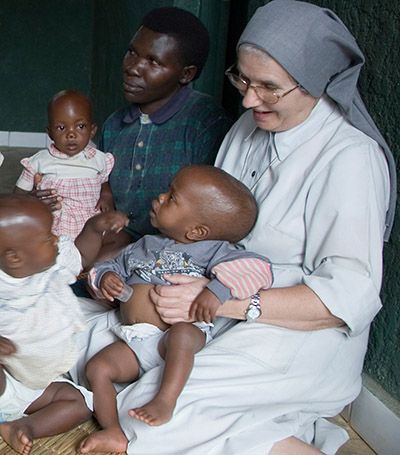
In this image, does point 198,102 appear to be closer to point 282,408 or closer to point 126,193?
point 126,193

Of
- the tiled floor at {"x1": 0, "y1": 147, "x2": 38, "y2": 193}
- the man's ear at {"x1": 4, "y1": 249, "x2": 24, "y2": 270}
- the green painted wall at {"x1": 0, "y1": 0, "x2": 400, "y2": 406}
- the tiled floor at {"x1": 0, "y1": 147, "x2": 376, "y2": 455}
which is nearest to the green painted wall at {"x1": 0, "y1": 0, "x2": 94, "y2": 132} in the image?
the green painted wall at {"x1": 0, "y1": 0, "x2": 400, "y2": 406}

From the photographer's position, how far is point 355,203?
6.64ft

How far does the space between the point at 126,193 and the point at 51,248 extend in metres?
1.17

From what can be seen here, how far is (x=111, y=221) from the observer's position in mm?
2455

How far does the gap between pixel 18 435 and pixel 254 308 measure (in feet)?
2.59

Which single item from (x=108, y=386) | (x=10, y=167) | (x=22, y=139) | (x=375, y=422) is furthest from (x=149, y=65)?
(x=22, y=139)

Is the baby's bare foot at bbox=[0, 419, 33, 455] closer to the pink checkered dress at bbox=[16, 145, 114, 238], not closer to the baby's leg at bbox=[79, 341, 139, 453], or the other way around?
the baby's leg at bbox=[79, 341, 139, 453]

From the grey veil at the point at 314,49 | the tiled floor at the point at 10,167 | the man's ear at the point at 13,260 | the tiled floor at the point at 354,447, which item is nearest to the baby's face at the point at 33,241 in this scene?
the man's ear at the point at 13,260

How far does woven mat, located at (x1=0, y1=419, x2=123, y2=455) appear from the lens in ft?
6.57

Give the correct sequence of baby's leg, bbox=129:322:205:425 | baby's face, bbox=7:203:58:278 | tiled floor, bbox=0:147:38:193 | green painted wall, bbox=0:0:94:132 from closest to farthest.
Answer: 1. baby's face, bbox=7:203:58:278
2. baby's leg, bbox=129:322:205:425
3. tiled floor, bbox=0:147:38:193
4. green painted wall, bbox=0:0:94:132

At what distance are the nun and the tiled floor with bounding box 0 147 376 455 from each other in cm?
11

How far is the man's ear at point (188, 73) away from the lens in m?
2.94

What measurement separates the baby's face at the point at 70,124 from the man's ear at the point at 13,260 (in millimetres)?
1233

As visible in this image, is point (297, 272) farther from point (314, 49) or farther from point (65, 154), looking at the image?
point (65, 154)
